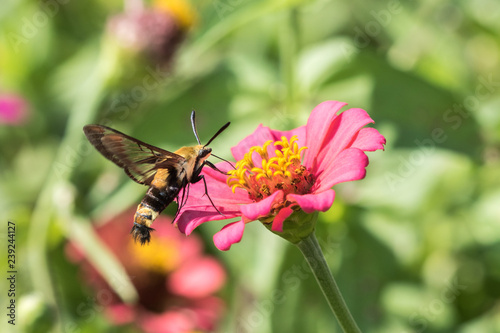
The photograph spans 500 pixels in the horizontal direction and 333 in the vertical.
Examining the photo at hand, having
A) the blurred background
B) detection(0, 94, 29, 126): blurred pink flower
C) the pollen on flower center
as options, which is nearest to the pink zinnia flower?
the pollen on flower center

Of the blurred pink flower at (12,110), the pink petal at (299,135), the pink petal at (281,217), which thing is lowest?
the pink petal at (281,217)

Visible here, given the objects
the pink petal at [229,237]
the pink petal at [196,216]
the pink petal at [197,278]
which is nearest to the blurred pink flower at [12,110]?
the pink petal at [197,278]

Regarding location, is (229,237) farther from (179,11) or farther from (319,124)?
(179,11)

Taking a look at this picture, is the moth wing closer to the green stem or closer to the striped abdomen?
the striped abdomen

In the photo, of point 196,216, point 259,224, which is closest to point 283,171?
point 196,216

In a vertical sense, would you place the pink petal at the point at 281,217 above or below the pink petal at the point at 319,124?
below

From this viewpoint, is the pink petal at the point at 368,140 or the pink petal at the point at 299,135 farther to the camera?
the pink petal at the point at 299,135

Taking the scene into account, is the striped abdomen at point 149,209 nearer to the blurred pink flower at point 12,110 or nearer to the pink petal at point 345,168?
the pink petal at point 345,168
